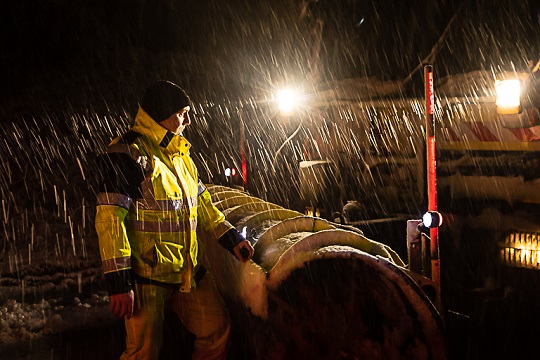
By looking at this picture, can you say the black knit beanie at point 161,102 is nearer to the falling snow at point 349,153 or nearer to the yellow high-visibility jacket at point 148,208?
the yellow high-visibility jacket at point 148,208

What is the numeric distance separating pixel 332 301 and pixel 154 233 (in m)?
1.39

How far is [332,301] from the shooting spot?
3.96 m

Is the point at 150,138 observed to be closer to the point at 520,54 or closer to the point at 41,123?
the point at 520,54

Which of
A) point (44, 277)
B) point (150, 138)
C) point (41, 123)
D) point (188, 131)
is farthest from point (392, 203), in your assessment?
point (41, 123)

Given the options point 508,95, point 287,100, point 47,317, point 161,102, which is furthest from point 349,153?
point 161,102

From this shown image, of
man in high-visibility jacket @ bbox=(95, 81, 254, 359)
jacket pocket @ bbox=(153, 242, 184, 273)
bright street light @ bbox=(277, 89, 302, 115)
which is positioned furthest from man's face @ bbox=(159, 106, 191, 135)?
bright street light @ bbox=(277, 89, 302, 115)

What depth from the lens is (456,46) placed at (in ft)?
32.1

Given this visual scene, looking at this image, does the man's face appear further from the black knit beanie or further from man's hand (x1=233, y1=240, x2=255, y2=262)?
man's hand (x1=233, y1=240, x2=255, y2=262)

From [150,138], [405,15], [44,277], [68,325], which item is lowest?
[68,325]

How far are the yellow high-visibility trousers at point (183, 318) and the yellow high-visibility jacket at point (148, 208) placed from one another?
136 millimetres

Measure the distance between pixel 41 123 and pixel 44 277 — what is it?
54.3ft

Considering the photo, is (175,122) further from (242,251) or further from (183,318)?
(183,318)

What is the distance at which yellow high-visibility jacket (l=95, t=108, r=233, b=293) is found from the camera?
335cm

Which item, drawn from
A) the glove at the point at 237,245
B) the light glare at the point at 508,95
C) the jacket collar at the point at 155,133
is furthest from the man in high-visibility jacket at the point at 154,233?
the light glare at the point at 508,95
